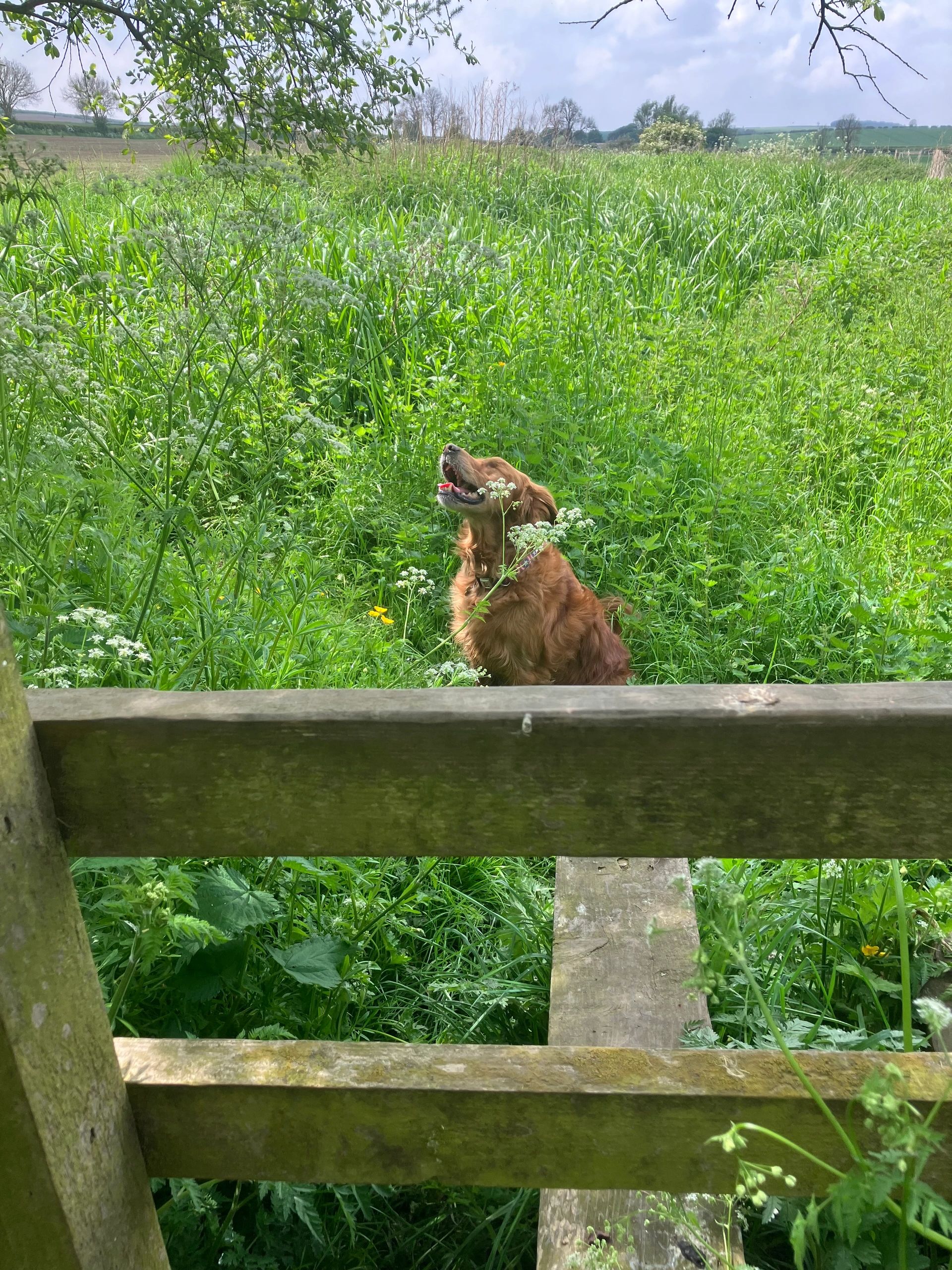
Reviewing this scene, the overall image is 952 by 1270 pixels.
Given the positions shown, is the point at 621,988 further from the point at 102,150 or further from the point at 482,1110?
the point at 102,150

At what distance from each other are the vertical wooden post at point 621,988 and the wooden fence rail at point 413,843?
0.67 ft

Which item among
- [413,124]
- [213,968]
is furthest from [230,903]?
[413,124]

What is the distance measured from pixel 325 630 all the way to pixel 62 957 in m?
2.32

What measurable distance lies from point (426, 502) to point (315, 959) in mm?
3497

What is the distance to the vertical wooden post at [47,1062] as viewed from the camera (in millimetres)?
1000

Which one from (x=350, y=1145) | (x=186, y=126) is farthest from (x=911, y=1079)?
(x=186, y=126)

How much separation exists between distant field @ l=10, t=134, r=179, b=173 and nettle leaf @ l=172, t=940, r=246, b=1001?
2.08 meters

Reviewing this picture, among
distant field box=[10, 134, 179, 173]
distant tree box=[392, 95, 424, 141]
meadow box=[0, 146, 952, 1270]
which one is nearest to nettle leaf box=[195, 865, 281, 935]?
meadow box=[0, 146, 952, 1270]

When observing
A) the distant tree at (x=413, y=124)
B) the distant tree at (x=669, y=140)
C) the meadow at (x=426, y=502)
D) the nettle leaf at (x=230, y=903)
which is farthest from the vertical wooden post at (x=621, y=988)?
the distant tree at (x=669, y=140)

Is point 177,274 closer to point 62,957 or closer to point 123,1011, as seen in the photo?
point 123,1011

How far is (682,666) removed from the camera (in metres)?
4.26

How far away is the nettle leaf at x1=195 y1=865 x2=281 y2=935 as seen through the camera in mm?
1854

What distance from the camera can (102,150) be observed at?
5176mm

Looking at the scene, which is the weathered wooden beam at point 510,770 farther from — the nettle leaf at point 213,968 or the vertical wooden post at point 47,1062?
the nettle leaf at point 213,968
